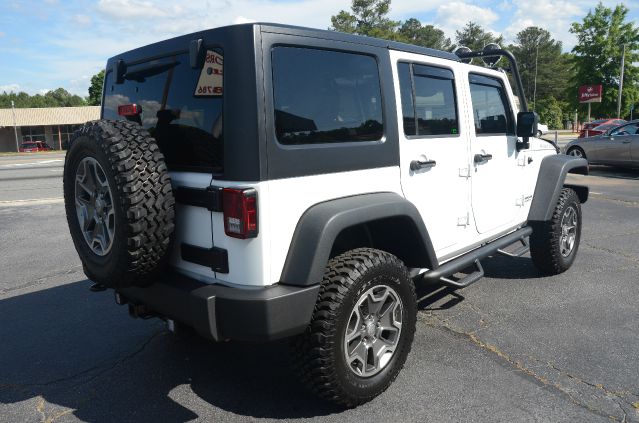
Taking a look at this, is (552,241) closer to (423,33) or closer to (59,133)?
(59,133)

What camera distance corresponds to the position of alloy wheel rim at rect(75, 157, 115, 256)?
2.69m

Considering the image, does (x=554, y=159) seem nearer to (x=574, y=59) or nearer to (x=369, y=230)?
(x=369, y=230)

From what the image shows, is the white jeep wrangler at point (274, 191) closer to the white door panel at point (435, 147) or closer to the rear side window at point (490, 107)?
the white door panel at point (435, 147)

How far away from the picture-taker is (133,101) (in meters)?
3.18

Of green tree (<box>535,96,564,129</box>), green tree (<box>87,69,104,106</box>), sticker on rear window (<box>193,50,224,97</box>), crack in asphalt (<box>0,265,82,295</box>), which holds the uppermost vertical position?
green tree (<box>87,69,104,106</box>)

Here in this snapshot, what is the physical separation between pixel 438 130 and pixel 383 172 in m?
0.75

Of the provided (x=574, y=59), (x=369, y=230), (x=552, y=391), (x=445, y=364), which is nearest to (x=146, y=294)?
(x=369, y=230)

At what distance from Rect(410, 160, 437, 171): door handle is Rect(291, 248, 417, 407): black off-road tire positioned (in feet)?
2.20

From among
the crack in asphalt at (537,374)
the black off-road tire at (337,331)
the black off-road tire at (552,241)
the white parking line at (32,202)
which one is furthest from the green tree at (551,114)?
the black off-road tire at (337,331)

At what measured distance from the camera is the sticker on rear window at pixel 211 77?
8.25 feet

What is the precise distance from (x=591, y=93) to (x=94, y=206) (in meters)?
37.5

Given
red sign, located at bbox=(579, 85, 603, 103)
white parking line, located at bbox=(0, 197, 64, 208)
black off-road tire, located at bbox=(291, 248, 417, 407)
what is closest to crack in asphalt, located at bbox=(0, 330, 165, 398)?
black off-road tire, located at bbox=(291, 248, 417, 407)

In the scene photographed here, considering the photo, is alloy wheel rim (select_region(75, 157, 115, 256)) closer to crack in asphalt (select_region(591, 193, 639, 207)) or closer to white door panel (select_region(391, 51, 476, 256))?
white door panel (select_region(391, 51, 476, 256))

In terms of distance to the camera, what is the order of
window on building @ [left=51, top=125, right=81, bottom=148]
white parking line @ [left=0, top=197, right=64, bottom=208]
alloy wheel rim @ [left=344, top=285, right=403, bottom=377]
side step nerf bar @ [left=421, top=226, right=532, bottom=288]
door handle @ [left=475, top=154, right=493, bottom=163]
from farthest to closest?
window on building @ [left=51, top=125, right=81, bottom=148]
white parking line @ [left=0, top=197, right=64, bottom=208]
door handle @ [left=475, top=154, right=493, bottom=163]
side step nerf bar @ [left=421, top=226, right=532, bottom=288]
alloy wheel rim @ [left=344, top=285, right=403, bottom=377]
